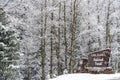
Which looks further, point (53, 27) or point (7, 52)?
point (53, 27)

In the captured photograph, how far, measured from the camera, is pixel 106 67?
1549cm

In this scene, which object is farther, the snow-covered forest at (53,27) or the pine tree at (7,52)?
the snow-covered forest at (53,27)

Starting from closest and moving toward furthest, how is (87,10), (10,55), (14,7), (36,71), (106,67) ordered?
1. (106,67)
2. (10,55)
3. (14,7)
4. (87,10)
5. (36,71)

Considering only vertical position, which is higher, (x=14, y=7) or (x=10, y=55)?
(x=14, y=7)

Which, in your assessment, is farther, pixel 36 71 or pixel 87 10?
pixel 36 71

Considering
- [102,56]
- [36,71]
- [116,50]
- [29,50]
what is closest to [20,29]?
[29,50]

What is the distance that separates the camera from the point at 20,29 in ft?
107

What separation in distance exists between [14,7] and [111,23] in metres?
12.2

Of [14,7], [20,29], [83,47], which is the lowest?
[83,47]

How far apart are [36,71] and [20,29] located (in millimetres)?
5240

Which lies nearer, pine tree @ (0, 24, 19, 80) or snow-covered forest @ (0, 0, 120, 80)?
pine tree @ (0, 24, 19, 80)

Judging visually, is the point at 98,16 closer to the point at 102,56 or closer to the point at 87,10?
the point at 87,10

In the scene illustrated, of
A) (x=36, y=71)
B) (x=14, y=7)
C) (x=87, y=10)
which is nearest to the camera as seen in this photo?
(x=14, y=7)

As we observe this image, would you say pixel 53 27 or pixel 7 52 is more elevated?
pixel 53 27
